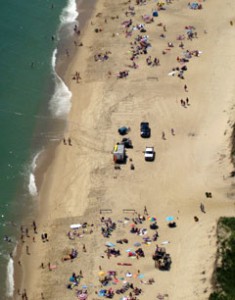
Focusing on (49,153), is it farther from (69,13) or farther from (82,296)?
(69,13)

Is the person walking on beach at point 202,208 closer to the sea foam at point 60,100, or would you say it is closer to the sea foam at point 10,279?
the sea foam at point 10,279

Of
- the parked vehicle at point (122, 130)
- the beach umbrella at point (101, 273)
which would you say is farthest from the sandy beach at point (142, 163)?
the parked vehicle at point (122, 130)

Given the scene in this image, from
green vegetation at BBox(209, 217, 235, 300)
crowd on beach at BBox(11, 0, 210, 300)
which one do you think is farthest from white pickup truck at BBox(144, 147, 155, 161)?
green vegetation at BBox(209, 217, 235, 300)

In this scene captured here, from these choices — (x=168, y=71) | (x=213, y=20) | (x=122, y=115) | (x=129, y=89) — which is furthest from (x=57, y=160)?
(x=213, y=20)

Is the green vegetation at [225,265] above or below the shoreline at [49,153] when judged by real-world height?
below

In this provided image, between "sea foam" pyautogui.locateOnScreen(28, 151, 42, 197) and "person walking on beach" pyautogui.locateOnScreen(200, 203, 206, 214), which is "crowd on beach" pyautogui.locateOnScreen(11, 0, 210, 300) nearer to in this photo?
"person walking on beach" pyautogui.locateOnScreen(200, 203, 206, 214)

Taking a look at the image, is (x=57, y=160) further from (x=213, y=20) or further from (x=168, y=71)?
(x=213, y=20)
